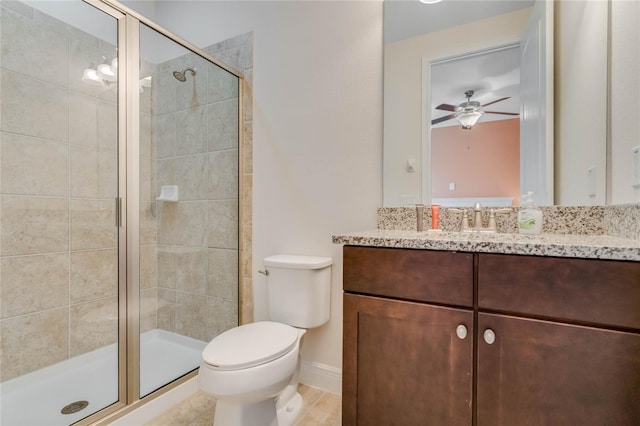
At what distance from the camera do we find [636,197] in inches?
35.8

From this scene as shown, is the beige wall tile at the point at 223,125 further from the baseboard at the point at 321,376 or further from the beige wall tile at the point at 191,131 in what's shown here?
the baseboard at the point at 321,376

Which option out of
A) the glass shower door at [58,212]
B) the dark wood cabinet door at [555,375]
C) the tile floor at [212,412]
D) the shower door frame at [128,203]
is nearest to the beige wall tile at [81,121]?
the glass shower door at [58,212]

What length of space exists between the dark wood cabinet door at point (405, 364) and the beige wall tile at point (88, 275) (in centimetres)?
152

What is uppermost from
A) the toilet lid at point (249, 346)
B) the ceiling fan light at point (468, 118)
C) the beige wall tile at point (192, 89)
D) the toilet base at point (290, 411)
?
the beige wall tile at point (192, 89)

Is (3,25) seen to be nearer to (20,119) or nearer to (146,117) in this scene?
(20,119)

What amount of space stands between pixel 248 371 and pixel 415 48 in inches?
64.2

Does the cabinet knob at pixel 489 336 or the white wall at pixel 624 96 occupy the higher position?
the white wall at pixel 624 96

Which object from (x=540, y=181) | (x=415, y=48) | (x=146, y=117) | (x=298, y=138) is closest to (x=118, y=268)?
(x=146, y=117)

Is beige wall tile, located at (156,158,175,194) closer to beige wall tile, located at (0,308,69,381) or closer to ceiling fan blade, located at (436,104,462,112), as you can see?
beige wall tile, located at (0,308,69,381)

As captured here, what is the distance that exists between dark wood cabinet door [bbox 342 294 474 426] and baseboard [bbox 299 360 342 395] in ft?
2.01

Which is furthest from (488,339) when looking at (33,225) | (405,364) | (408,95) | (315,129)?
(33,225)

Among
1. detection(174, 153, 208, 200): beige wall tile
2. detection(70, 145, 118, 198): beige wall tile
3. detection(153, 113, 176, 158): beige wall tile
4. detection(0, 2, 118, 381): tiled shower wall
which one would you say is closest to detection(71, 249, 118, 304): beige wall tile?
detection(0, 2, 118, 381): tiled shower wall

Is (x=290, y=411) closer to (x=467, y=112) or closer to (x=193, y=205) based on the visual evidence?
(x=193, y=205)

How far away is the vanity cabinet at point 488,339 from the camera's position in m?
0.74
